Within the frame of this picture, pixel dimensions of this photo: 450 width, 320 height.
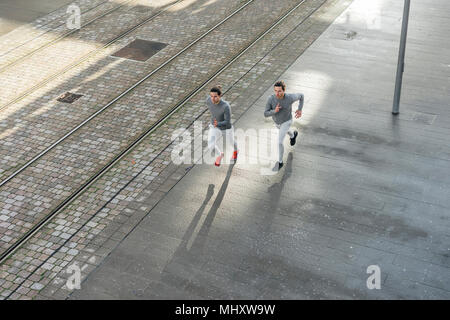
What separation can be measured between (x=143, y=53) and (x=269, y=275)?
400 inches

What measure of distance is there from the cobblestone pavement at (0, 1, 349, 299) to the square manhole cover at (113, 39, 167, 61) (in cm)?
148

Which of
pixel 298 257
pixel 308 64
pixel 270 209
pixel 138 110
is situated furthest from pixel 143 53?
pixel 298 257

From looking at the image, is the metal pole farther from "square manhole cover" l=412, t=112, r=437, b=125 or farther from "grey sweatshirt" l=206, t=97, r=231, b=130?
"grey sweatshirt" l=206, t=97, r=231, b=130

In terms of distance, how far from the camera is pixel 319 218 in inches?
406

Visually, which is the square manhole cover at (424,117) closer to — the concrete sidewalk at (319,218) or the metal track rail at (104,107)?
the concrete sidewalk at (319,218)

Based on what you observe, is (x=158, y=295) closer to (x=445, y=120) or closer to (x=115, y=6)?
(x=445, y=120)

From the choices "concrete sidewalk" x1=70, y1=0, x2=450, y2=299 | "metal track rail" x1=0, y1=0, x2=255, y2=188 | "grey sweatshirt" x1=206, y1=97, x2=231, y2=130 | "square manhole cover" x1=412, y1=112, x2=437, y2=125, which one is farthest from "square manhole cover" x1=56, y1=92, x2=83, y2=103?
"square manhole cover" x1=412, y1=112, x2=437, y2=125

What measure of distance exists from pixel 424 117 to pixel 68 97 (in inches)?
351

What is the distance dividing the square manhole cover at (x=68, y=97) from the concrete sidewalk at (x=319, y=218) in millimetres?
4593

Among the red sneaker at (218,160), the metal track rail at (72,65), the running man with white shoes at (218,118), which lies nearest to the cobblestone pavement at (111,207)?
the red sneaker at (218,160)

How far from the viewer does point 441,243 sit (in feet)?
31.5

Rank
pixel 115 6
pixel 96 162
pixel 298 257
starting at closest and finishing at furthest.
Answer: pixel 298 257, pixel 96 162, pixel 115 6

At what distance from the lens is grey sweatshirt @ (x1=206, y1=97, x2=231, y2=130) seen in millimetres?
10984

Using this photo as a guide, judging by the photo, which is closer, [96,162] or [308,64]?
[96,162]
